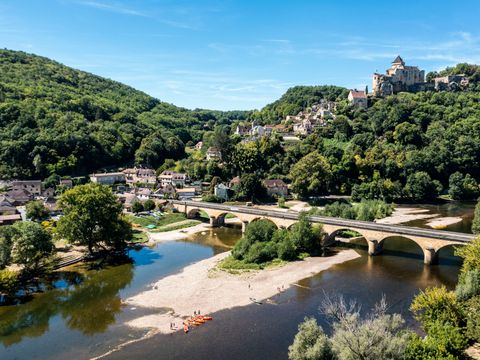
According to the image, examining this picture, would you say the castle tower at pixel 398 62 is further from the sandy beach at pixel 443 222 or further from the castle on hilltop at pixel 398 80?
the sandy beach at pixel 443 222

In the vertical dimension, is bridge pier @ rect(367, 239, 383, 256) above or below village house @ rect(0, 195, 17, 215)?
below

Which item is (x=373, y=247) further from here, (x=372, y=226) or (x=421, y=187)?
(x=421, y=187)

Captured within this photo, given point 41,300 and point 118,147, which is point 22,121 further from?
point 41,300

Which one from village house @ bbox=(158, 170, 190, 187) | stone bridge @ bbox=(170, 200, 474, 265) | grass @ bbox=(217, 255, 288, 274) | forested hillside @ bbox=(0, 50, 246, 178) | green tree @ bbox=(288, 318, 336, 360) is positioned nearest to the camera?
green tree @ bbox=(288, 318, 336, 360)

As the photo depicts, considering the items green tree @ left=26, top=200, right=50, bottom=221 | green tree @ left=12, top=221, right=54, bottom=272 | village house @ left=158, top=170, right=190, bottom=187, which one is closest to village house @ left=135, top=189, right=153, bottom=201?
village house @ left=158, top=170, right=190, bottom=187

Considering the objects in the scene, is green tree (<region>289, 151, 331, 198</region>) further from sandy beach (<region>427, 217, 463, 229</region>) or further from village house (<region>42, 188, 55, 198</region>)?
village house (<region>42, 188, 55, 198</region>)

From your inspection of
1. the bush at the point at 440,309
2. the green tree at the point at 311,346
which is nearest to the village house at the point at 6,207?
the green tree at the point at 311,346
